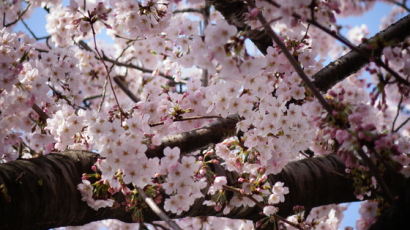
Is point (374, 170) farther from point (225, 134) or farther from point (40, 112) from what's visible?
point (40, 112)

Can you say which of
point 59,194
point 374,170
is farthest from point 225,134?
point 374,170

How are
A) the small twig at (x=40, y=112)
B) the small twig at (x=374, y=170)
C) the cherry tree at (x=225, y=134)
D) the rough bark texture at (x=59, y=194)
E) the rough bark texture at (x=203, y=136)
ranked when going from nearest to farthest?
the small twig at (x=374, y=170) → the cherry tree at (x=225, y=134) → the rough bark texture at (x=59, y=194) → the rough bark texture at (x=203, y=136) → the small twig at (x=40, y=112)

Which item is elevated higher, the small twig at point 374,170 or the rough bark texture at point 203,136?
the rough bark texture at point 203,136

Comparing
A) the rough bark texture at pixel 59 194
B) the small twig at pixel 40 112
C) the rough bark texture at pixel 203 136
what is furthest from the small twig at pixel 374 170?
the small twig at pixel 40 112

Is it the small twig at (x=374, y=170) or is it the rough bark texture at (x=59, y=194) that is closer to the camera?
the small twig at (x=374, y=170)

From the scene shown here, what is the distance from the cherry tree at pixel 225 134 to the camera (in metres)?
1.86

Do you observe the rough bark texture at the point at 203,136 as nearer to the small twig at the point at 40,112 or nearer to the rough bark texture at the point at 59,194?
the rough bark texture at the point at 59,194

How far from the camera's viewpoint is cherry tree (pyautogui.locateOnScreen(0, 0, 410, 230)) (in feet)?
6.09

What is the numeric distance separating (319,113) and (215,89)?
83cm

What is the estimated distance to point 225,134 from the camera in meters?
2.96

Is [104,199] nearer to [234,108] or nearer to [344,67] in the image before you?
[234,108]

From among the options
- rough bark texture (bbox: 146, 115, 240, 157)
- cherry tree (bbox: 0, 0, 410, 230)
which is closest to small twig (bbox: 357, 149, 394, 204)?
cherry tree (bbox: 0, 0, 410, 230)

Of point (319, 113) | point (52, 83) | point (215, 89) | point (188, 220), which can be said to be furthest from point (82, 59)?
point (319, 113)

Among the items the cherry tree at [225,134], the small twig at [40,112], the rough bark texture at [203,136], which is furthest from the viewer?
the small twig at [40,112]
